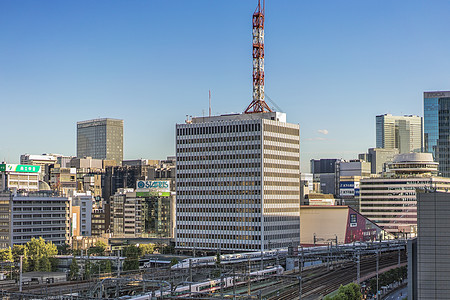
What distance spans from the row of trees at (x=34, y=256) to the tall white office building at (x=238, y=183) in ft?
111

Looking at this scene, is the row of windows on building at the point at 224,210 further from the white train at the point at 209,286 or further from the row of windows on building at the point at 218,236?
the white train at the point at 209,286

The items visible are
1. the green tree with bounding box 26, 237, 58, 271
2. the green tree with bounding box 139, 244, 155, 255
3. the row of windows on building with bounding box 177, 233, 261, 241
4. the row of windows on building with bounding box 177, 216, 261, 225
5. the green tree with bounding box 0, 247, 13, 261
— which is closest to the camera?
the green tree with bounding box 26, 237, 58, 271

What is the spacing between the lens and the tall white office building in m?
186

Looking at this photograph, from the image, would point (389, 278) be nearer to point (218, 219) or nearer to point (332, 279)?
point (332, 279)

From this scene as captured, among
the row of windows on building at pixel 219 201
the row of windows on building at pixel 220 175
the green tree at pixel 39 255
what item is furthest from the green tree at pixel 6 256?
the row of windows on building at pixel 220 175

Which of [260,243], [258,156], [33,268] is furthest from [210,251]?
[33,268]

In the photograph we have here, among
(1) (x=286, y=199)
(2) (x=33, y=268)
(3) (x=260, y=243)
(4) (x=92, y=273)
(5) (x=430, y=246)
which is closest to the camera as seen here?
(5) (x=430, y=246)

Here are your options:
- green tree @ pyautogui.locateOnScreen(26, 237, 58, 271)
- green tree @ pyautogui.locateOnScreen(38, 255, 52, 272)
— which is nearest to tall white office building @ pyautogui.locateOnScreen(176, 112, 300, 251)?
green tree @ pyautogui.locateOnScreen(26, 237, 58, 271)

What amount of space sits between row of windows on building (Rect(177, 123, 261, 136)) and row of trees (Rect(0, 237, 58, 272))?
4518cm

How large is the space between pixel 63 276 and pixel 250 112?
73.4m

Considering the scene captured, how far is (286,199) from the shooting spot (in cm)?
19575

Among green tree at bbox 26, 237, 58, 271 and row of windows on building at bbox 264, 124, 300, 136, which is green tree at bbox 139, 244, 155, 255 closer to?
green tree at bbox 26, 237, 58, 271

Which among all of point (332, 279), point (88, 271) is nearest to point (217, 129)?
point (88, 271)

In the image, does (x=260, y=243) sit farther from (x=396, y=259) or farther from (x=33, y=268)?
(x=33, y=268)
